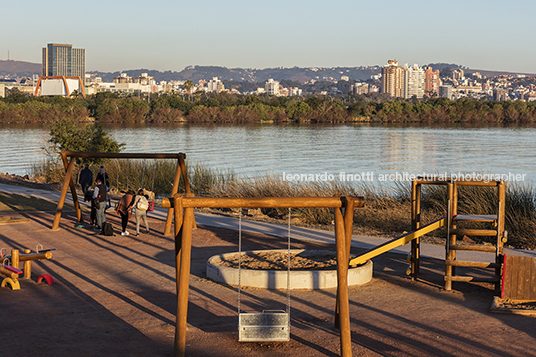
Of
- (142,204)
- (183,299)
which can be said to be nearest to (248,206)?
(183,299)

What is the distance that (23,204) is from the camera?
58.6 feet

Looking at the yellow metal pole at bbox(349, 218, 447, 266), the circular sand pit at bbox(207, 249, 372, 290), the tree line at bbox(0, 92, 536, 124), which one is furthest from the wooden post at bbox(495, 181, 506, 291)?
the tree line at bbox(0, 92, 536, 124)

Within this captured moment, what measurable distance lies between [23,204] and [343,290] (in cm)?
1436

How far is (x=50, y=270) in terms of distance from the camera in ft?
33.1

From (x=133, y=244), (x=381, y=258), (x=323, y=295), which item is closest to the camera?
(x=323, y=295)

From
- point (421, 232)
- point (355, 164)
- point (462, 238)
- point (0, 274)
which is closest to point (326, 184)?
point (462, 238)

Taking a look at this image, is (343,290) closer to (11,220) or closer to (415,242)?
(415,242)

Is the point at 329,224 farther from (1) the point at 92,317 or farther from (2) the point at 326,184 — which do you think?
(1) the point at 92,317

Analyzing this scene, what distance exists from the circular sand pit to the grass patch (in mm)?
9139

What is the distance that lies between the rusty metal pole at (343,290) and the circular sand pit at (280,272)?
2.85 metres

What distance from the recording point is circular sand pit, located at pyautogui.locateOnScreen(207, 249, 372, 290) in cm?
890

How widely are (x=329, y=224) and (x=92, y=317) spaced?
9.34m

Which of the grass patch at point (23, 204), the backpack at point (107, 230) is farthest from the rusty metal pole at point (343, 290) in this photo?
the grass patch at point (23, 204)

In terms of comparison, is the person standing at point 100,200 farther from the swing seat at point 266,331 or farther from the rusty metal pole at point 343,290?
the rusty metal pole at point 343,290
